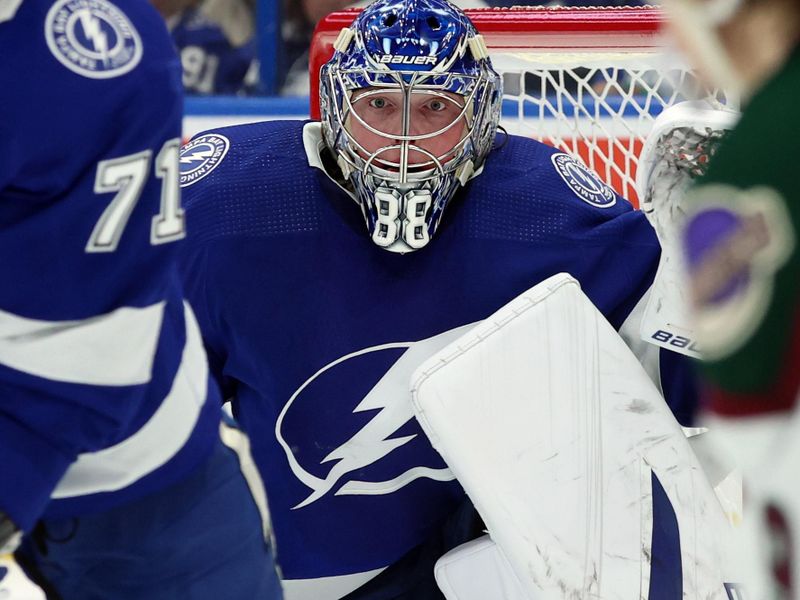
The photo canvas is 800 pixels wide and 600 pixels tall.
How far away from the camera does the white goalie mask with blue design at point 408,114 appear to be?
80.4 inches

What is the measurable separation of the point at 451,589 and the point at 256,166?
29.6 inches

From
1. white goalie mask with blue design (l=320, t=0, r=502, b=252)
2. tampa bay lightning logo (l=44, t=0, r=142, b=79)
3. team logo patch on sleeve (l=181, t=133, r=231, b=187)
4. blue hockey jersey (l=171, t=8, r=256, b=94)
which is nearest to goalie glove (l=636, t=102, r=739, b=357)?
white goalie mask with blue design (l=320, t=0, r=502, b=252)

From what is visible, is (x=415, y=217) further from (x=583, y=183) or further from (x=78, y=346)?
(x=78, y=346)

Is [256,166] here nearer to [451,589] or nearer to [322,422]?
[322,422]

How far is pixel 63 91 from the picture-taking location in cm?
114

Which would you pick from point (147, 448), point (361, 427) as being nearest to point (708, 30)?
point (147, 448)

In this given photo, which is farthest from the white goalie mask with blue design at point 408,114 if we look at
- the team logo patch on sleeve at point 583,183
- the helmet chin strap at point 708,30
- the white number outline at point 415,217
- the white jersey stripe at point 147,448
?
the helmet chin strap at point 708,30

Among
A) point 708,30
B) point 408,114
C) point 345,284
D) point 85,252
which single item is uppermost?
point 708,30

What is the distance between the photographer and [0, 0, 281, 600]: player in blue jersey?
114 centimetres

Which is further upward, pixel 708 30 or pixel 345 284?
pixel 708 30

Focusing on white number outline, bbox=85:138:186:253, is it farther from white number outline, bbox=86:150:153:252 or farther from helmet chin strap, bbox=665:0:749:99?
helmet chin strap, bbox=665:0:749:99

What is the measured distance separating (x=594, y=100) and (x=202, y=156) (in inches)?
36.0

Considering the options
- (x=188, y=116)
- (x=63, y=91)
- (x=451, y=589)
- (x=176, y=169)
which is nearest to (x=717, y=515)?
(x=451, y=589)

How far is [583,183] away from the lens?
222 centimetres
